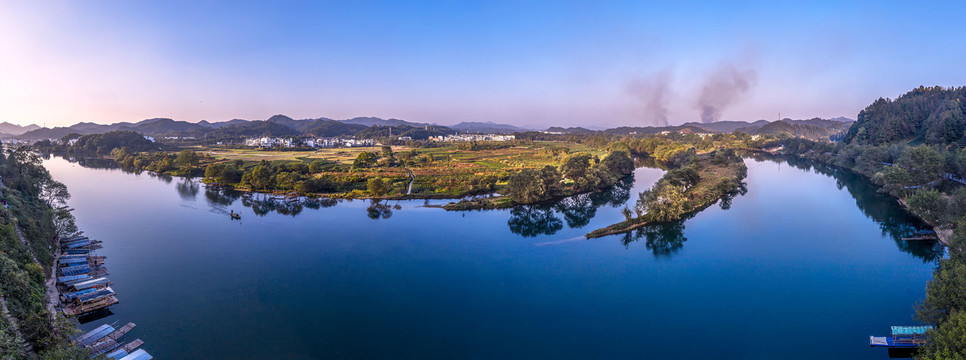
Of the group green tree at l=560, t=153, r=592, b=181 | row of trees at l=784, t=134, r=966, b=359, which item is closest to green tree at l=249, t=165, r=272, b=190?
green tree at l=560, t=153, r=592, b=181

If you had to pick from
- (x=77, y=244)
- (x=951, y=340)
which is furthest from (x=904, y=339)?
(x=77, y=244)

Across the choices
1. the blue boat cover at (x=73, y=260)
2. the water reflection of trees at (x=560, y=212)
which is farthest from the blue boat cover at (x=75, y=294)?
the water reflection of trees at (x=560, y=212)

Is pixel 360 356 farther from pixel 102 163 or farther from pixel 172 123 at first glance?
pixel 172 123

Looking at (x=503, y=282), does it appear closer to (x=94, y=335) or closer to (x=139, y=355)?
(x=139, y=355)

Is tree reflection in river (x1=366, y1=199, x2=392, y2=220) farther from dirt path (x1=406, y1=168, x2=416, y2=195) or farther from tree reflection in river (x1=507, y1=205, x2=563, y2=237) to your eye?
tree reflection in river (x1=507, y1=205, x2=563, y2=237)

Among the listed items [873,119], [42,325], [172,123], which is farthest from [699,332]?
[172,123]
